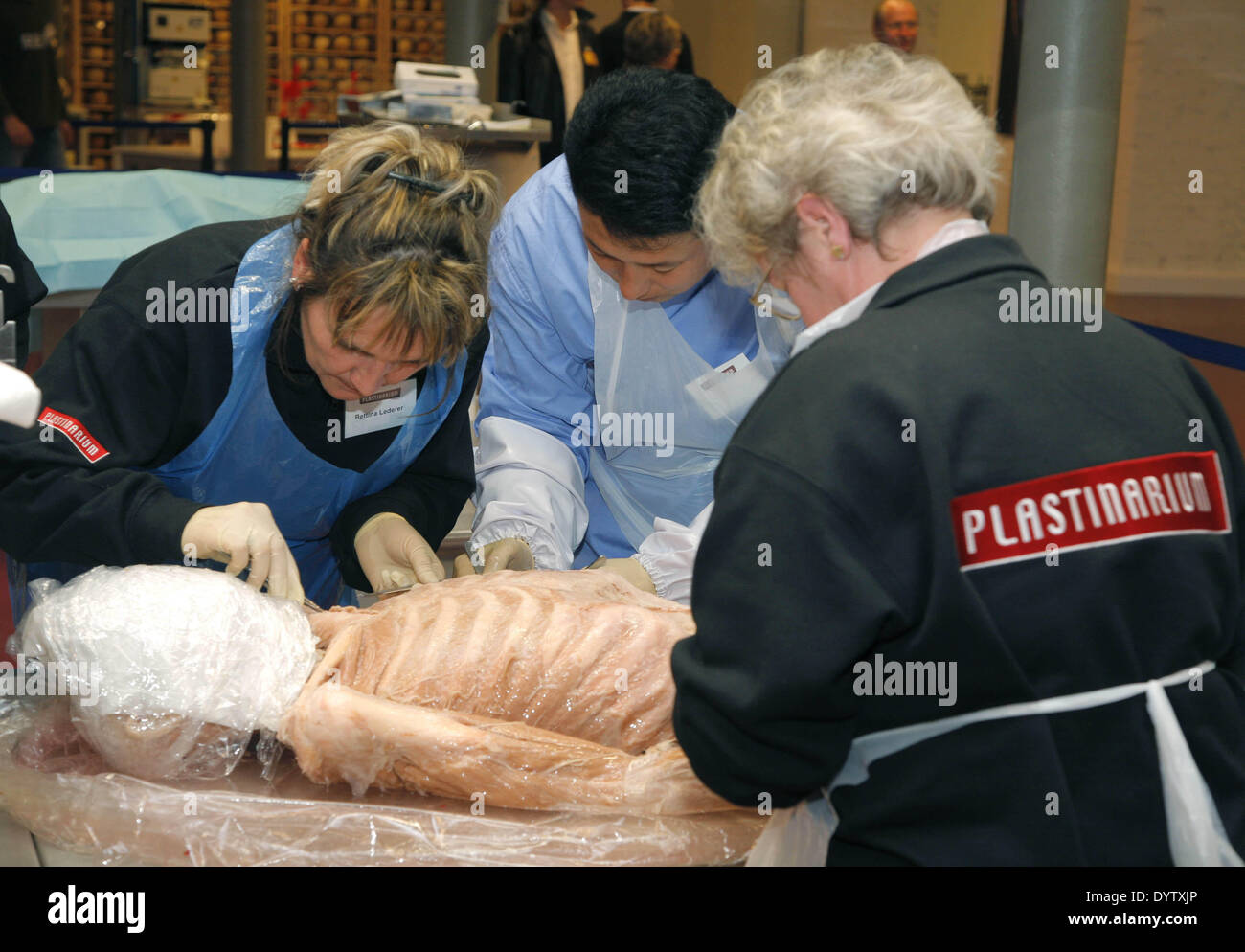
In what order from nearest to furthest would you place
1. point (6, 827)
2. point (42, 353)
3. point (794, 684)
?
point (794, 684), point (6, 827), point (42, 353)

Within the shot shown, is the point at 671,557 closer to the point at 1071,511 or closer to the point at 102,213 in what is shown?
the point at 1071,511

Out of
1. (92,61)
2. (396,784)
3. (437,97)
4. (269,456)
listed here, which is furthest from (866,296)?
(92,61)

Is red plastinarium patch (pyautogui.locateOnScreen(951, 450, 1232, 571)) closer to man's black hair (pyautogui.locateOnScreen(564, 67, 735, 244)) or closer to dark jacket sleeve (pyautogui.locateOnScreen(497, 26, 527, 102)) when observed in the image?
man's black hair (pyautogui.locateOnScreen(564, 67, 735, 244))

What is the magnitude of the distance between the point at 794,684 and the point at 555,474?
4.66 ft

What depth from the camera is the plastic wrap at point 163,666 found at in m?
1.69

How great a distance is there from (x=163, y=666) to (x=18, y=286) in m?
1.67

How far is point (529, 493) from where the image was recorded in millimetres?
2482

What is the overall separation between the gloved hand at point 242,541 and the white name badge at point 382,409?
0.28m

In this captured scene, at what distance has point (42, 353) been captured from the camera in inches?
232

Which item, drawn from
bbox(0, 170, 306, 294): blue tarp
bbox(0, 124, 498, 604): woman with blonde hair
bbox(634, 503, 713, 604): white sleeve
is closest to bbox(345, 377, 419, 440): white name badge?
bbox(0, 124, 498, 604): woman with blonde hair

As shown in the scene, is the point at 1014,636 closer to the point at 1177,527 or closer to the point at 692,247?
the point at 1177,527

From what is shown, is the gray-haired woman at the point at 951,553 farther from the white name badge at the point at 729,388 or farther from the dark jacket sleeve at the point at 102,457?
the white name badge at the point at 729,388

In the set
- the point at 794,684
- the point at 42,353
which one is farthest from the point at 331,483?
the point at 42,353

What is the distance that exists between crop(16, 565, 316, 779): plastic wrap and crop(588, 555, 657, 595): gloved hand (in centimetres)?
75
